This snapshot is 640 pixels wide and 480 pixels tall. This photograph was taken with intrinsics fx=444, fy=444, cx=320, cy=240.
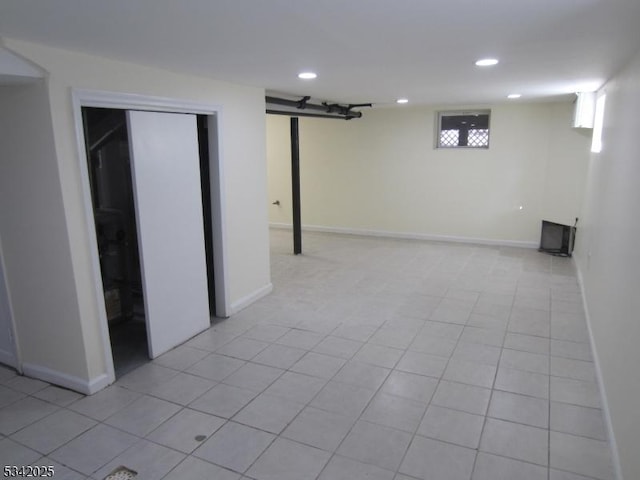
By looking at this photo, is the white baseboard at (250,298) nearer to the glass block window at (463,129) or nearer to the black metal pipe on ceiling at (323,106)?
the black metal pipe on ceiling at (323,106)

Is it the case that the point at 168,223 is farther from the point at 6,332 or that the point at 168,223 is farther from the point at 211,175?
the point at 6,332

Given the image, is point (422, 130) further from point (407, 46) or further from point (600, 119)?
point (407, 46)

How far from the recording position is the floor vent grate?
223 cm

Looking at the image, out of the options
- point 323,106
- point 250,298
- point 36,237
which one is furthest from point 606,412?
point 323,106

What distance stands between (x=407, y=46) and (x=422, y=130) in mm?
4885

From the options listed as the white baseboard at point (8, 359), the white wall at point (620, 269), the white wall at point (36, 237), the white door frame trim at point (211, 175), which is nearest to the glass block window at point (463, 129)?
the white wall at point (620, 269)

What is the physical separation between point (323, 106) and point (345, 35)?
374cm

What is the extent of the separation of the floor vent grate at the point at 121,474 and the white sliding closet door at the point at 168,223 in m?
1.26

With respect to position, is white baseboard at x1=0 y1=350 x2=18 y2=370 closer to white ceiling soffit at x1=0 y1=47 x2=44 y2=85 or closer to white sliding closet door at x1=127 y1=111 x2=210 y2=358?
white sliding closet door at x1=127 y1=111 x2=210 y2=358

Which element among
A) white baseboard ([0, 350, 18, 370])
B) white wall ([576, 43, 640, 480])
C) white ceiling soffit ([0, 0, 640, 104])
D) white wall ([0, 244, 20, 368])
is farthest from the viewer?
white baseboard ([0, 350, 18, 370])

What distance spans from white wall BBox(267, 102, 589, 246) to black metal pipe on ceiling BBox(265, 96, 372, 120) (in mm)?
921

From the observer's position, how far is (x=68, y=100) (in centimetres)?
267

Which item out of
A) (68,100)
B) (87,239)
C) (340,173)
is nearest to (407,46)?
(68,100)

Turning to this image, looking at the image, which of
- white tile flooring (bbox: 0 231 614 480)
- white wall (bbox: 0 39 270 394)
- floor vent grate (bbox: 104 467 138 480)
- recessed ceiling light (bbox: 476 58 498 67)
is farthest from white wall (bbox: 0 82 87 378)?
recessed ceiling light (bbox: 476 58 498 67)
